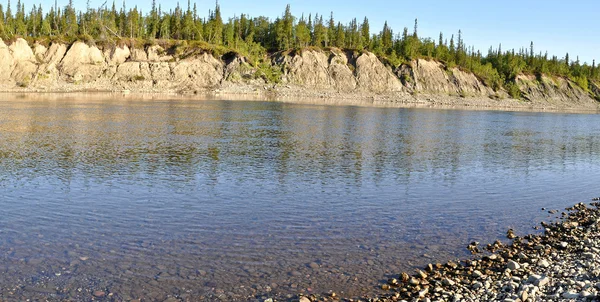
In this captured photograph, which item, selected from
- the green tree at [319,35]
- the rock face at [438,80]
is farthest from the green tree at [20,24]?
the rock face at [438,80]

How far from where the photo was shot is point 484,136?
5341 centimetres

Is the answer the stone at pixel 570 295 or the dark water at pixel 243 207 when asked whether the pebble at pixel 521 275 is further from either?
the dark water at pixel 243 207

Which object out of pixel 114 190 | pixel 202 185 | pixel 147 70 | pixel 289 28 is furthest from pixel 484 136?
pixel 289 28

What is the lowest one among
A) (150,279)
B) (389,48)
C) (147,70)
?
(150,279)

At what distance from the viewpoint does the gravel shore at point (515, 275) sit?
10961 mm

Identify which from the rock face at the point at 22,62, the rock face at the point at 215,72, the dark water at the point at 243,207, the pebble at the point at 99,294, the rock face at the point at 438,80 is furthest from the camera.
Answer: the rock face at the point at 438,80

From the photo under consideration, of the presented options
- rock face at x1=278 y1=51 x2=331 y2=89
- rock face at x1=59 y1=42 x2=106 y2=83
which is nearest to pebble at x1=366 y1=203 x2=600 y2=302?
rock face at x1=59 y1=42 x2=106 y2=83

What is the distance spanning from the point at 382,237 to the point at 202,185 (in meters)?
10.0

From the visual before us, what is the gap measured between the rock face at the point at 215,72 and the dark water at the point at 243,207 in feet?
261

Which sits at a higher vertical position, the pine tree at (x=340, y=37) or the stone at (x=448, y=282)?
the pine tree at (x=340, y=37)

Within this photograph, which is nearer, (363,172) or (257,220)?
(257,220)

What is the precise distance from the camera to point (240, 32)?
576 feet

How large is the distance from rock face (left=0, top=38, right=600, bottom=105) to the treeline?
735 centimetres

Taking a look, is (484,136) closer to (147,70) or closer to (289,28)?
(147,70)
